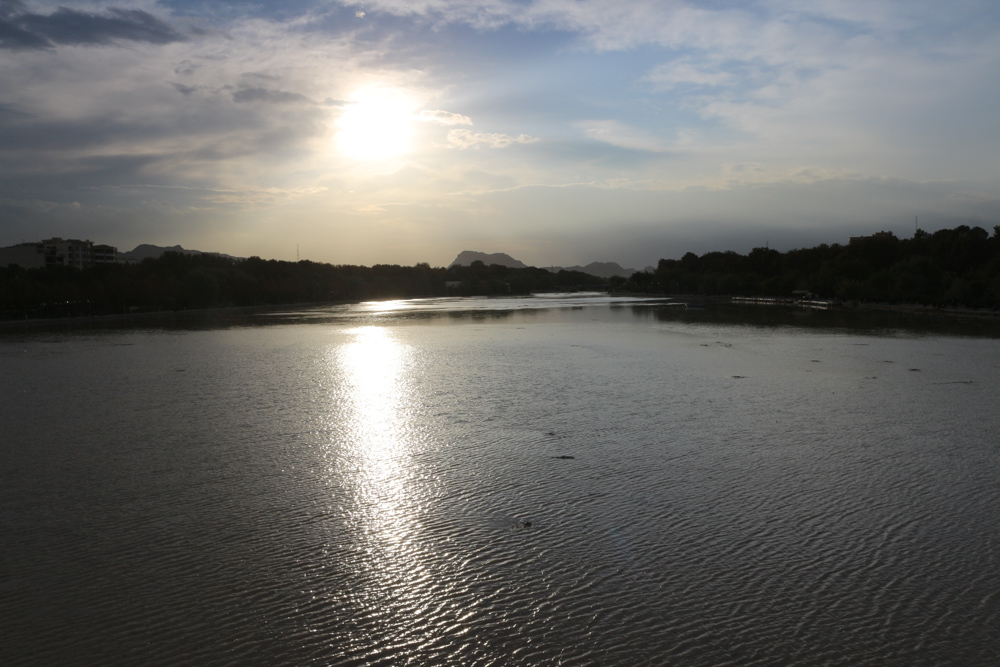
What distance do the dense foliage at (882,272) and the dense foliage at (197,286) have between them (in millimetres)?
41443

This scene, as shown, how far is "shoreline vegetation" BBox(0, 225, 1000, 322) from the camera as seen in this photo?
144 feet

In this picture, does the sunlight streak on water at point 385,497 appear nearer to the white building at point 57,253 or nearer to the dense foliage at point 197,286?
the dense foliage at point 197,286

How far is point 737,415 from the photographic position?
9.84 m

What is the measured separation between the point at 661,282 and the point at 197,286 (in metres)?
76.8

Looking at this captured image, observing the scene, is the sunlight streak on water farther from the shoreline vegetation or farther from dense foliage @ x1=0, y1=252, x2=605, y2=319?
dense foliage @ x1=0, y1=252, x2=605, y2=319

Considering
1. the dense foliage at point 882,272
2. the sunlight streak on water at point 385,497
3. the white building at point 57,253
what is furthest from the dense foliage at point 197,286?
the dense foliage at point 882,272

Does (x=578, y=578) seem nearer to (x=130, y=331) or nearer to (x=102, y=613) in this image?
(x=102, y=613)

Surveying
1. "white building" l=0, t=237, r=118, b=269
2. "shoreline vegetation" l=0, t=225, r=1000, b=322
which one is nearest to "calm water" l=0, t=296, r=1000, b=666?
"shoreline vegetation" l=0, t=225, r=1000, b=322

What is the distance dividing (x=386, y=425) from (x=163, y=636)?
5700 mm

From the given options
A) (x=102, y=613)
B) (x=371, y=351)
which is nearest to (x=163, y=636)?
(x=102, y=613)

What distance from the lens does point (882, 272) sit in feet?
167

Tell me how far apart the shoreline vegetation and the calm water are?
3470 centimetres

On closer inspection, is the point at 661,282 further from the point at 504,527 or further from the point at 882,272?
the point at 504,527

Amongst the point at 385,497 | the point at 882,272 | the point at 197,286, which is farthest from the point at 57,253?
the point at 385,497
